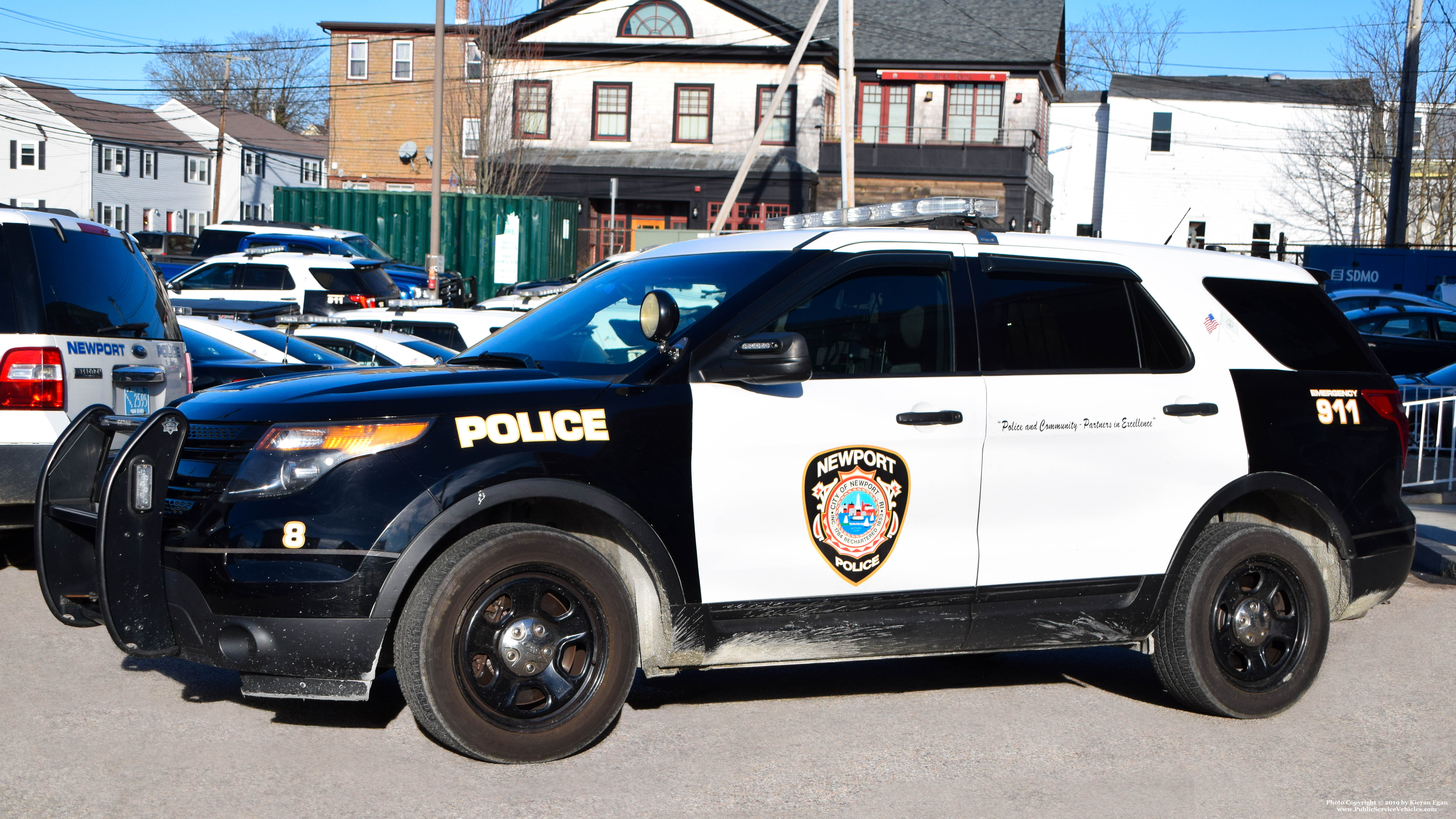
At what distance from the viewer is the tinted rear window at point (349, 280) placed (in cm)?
2070

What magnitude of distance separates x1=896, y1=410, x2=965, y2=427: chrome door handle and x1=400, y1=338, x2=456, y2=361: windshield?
8.09m

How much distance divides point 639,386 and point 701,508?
47cm

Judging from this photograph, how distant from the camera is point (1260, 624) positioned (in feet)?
18.4

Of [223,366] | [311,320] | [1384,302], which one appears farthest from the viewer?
[1384,302]

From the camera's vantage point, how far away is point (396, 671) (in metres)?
4.43

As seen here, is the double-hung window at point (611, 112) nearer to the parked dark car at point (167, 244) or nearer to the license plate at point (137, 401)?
the parked dark car at point (167, 244)

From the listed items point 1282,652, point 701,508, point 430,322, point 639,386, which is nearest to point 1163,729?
point 1282,652

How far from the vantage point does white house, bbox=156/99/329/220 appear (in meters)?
77.0

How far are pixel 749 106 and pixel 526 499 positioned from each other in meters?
38.6

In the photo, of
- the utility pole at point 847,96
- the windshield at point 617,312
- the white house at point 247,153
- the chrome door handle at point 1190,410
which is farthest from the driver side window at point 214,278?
the white house at point 247,153

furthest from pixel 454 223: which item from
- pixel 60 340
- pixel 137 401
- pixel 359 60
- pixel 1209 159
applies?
pixel 1209 159

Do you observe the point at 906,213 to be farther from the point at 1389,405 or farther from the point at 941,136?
the point at 941,136

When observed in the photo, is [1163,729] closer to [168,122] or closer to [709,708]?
[709,708]

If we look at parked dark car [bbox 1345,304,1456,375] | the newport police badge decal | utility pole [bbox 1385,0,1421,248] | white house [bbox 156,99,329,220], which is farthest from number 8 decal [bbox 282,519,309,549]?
white house [bbox 156,99,329,220]
